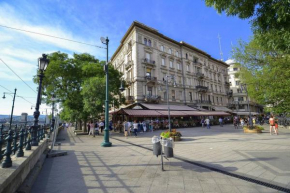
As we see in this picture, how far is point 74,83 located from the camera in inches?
824

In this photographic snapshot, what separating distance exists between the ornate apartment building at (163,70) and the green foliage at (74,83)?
6.02 meters

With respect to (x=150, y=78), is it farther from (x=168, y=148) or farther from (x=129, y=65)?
(x=168, y=148)

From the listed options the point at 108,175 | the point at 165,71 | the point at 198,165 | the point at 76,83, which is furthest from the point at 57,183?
the point at 165,71

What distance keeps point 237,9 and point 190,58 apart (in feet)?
105

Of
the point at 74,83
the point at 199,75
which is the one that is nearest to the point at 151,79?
the point at 74,83

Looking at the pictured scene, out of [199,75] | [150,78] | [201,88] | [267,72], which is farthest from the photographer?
[199,75]

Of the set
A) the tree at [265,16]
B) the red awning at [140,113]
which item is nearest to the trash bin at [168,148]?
the tree at [265,16]

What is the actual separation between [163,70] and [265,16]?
82.1ft

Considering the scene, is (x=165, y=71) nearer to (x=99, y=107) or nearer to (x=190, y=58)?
(x=190, y=58)

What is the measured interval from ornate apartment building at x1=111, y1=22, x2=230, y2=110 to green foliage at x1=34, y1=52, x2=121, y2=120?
6.02 metres

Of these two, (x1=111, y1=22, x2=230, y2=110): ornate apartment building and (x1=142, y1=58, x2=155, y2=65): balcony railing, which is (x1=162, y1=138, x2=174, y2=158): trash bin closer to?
(x1=111, y1=22, x2=230, y2=110): ornate apartment building

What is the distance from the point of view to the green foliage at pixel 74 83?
16.9 m

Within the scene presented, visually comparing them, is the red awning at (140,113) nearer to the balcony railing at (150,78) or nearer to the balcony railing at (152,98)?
the balcony railing at (152,98)

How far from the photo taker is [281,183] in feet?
12.5
